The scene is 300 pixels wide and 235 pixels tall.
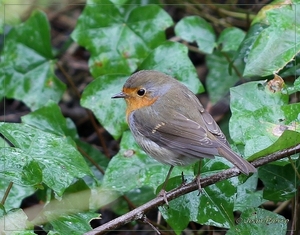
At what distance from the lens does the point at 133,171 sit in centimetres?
359

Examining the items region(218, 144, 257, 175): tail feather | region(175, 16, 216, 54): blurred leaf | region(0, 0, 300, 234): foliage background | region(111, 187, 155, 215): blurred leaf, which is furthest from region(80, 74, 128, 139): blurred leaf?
region(218, 144, 257, 175): tail feather

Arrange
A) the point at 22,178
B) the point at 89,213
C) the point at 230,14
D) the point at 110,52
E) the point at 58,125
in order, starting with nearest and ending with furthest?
the point at 22,178, the point at 89,213, the point at 58,125, the point at 110,52, the point at 230,14

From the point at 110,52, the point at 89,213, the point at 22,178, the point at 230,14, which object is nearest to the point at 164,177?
the point at 89,213

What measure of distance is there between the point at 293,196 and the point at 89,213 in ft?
3.95

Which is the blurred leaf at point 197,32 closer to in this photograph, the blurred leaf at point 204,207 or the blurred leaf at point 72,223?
the blurred leaf at point 204,207

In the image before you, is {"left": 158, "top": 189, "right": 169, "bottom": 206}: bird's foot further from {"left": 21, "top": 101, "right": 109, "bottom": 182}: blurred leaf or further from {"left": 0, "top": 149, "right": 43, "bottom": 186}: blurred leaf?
A: {"left": 21, "top": 101, "right": 109, "bottom": 182}: blurred leaf

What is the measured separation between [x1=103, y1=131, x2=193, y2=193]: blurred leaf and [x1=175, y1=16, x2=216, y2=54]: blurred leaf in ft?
3.51

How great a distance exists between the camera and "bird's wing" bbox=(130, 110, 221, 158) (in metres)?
3.12

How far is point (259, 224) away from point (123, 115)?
142 centimetres

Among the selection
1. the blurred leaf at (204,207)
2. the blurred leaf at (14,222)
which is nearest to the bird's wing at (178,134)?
the blurred leaf at (204,207)

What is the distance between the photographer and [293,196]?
338 centimetres

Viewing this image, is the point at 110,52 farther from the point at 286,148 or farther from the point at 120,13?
the point at 286,148

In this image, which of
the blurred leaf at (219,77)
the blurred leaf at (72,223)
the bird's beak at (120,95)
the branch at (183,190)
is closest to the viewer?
the branch at (183,190)

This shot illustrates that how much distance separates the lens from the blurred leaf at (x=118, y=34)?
4391 millimetres
